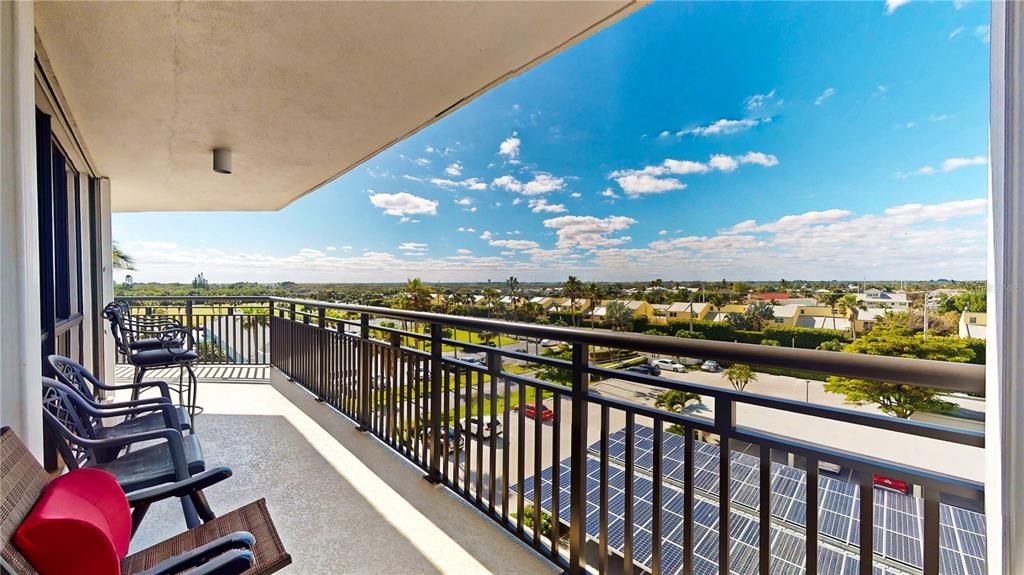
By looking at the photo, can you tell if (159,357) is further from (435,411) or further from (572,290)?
(572,290)

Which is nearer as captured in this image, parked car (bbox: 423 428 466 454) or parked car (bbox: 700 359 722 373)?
parked car (bbox: 700 359 722 373)

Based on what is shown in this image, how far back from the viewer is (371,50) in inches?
81.4

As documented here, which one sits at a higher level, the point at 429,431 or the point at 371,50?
the point at 371,50

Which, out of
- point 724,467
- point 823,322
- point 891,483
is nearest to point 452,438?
point 724,467

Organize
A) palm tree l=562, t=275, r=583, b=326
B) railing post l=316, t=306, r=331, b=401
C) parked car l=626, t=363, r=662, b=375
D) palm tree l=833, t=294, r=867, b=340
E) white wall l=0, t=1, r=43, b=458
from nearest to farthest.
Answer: white wall l=0, t=1, r=43, b=458
parked car l=626, t=363, r=662, b=375
railing post l=316, t=306, r=331, b=401
palm tree l=833, t=294, r=867, b=340
palm tree l=562, t=275, r=583, b=326

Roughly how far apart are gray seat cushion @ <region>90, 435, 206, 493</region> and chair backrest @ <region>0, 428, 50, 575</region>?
0.61 m

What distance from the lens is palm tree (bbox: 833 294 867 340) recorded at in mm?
13442

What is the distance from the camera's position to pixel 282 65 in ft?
7.19

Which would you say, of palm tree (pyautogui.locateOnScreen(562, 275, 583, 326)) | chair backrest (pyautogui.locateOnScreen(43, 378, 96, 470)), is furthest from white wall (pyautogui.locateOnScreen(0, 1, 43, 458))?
palm tree (pyautogui.locateOnScreen(562, 275, 583, 326))

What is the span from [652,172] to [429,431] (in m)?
31.1

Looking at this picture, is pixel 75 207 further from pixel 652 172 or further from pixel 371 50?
pixel 652 172

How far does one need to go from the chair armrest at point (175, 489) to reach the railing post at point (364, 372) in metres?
1.74

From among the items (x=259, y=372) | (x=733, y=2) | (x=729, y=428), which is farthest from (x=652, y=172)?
(x=729, y=428)

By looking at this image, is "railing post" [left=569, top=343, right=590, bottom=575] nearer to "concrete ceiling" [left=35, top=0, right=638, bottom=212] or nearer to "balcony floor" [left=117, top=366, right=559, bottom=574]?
"balcony floor" [left=117, top=366, right=559, bottom=574]
